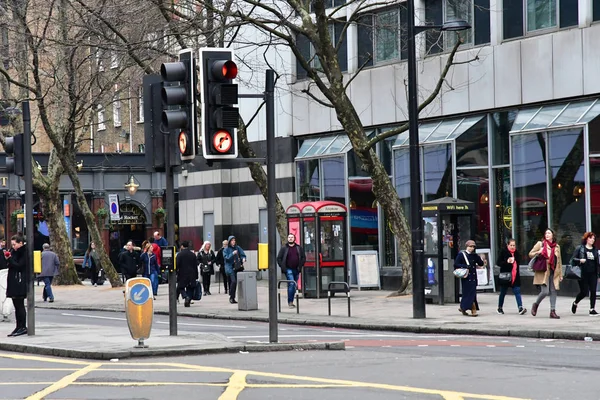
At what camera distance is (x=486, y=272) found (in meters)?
31.2

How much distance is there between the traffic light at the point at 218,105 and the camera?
1588 centimetres

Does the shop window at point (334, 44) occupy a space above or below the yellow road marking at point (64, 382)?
above

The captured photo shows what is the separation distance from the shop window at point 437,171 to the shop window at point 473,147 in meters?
0.37

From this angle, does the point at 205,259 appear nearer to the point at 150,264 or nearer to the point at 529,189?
the point at 150,264

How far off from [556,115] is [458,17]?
4852mm

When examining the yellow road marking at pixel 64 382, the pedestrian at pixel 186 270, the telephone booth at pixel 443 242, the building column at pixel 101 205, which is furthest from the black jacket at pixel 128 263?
the building column at pixel 101 205

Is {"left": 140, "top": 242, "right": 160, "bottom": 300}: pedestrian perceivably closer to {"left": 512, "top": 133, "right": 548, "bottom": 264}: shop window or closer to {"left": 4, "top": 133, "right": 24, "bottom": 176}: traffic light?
{"left": 512, "top": 133, "right": 548, "bottom": 264}: shop window

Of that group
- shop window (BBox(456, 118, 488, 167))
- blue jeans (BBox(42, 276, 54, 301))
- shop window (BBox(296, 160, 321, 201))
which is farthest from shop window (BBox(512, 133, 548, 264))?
blue jeans (BBox(42, 276, 54, 301))

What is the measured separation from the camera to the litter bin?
95.8 feet

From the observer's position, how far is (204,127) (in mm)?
15992

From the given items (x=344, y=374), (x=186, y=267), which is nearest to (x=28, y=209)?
(x=344, y=374)

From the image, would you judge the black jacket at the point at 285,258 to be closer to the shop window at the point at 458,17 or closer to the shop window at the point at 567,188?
the shop window at the point at 567,188

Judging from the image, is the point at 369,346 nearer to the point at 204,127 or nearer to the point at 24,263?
the point at 204,127

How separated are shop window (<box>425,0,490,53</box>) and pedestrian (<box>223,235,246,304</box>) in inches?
300
